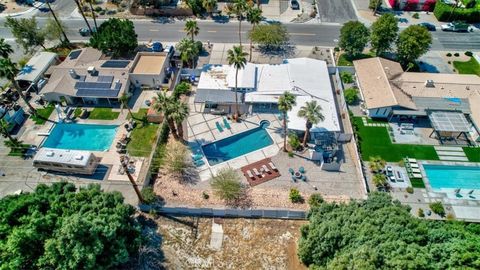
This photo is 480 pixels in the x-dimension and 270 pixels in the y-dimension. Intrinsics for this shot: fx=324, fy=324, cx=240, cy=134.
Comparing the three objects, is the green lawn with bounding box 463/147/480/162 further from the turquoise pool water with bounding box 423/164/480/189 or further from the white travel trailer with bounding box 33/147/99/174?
the white travel trailer with bounding box 33/147/99/174

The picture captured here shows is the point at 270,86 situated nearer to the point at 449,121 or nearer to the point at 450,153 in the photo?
the point at 449,121

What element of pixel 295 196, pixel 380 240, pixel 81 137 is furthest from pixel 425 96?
pixel 81 137

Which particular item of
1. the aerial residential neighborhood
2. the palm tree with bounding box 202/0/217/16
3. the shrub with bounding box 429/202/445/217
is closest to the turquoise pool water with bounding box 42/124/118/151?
the aerial residential neighborhood

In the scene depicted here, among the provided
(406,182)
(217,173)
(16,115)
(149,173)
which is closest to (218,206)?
(217,173)

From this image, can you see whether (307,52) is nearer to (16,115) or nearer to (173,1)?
(173,1)

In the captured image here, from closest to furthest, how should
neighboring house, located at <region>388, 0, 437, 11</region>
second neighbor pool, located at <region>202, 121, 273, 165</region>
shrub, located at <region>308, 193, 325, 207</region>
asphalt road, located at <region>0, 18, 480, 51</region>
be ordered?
shrub, located at <region>308, 193, 325, 207</region>
second neighbor pool, located at <region>202, 121, 273, 165</region>
asphalt road, located at <region>0, 18, 480, 51</region>
neighboring house, located at <region>388, 0, 437, 11</region>

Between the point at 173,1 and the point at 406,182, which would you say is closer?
the point at 406,182
